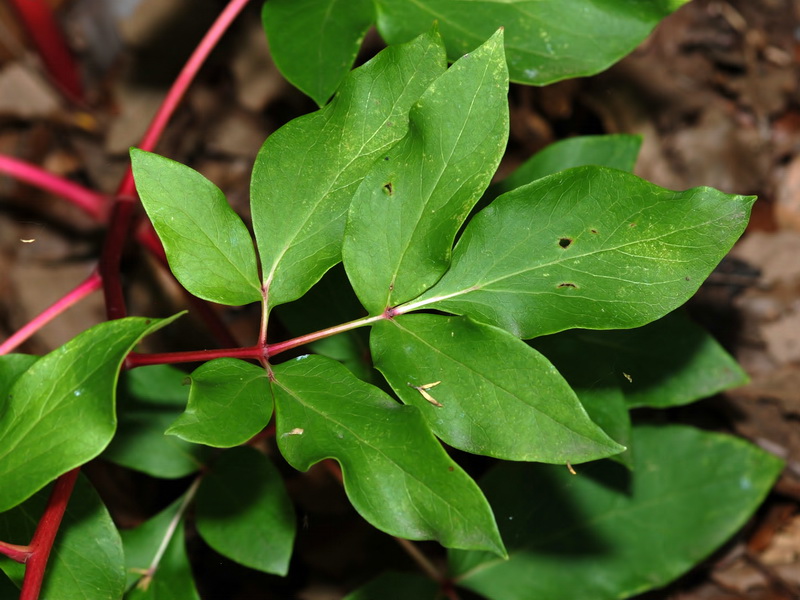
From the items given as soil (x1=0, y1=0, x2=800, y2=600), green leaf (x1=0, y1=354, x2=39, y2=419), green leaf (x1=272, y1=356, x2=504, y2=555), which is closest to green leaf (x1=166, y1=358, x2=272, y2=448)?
green leaf (x1=272, y1=356, x2=504, y2=555)

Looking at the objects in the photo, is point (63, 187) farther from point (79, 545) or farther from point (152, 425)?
point (79, 545)

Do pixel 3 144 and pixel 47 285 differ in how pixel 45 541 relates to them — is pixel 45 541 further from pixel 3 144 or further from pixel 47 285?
pixel 3 144

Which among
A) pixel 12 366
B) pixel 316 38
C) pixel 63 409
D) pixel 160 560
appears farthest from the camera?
pixel 160 560

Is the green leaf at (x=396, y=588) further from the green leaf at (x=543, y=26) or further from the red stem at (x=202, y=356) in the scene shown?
the green leaf at (x=543, y=26)

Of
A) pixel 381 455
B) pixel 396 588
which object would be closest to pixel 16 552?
pixel 381 455

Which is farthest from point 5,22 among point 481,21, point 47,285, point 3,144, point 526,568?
point 526,568

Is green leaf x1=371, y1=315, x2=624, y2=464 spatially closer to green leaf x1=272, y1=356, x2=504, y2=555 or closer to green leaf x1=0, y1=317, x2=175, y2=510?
green leaf x1=272, y1=356, x2=504, y2=555

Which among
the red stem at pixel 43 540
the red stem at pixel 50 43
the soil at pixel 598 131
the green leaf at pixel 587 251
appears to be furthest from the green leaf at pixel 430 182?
the red stem at pixel 50 43
